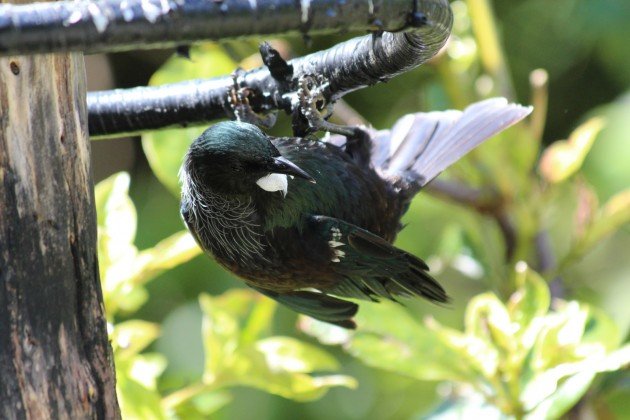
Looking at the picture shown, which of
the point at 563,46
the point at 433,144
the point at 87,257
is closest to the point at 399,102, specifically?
the point at 563,46

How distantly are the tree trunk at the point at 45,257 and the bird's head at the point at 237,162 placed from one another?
0.42 meters

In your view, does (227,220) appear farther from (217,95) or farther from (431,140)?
(431,140)

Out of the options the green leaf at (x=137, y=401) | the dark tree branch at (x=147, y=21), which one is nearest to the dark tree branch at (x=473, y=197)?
the green leaf at (x=137, y=401)

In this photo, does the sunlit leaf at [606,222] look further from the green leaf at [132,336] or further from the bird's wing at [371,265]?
the green leaf at [132,336]

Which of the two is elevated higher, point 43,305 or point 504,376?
point 43,305

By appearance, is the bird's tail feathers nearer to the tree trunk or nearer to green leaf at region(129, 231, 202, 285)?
green leaf at region(129, 231, 202, 285)

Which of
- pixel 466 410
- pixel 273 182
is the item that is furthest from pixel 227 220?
pixel 466 410

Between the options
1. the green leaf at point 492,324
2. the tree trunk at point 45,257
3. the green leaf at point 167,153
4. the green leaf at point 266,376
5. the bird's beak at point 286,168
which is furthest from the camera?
the green leaf at point 167,153

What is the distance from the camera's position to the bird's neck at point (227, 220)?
7.13 ft

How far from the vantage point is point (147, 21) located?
121 centimetres

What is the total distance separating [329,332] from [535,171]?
1.14m

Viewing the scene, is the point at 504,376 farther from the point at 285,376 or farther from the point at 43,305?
the point at 43,305

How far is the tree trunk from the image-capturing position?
5.11 feet

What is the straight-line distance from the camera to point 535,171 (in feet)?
10.9
